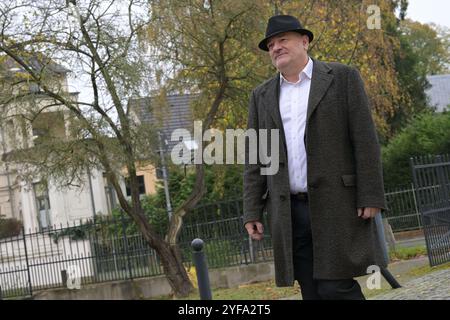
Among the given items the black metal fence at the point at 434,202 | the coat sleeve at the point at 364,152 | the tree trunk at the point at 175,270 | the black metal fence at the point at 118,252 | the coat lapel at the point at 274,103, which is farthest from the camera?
the black metal fence at the point at 118,252

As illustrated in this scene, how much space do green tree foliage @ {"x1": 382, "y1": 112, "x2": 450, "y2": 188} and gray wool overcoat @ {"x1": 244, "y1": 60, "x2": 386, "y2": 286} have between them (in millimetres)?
21401

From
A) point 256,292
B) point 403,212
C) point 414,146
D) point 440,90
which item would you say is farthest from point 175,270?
point 440,90

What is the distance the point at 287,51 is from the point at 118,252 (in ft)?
49.3

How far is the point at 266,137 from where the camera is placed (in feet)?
16.1

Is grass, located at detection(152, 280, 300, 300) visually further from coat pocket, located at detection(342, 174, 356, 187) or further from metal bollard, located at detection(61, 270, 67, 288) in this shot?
coat pocket, located at detection(342, 174, 356, 187)

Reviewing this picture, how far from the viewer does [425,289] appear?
9164 mm

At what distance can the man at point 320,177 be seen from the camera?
4633 millimetres

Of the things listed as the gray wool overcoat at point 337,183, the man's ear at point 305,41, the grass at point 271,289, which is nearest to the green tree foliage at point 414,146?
the grass at point 271,289

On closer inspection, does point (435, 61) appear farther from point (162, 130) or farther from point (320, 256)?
point (320, 256)

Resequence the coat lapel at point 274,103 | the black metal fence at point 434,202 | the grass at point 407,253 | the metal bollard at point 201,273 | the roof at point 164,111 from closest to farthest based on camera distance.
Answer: the coat lapel at point 274,103 → the metal bollard at point 201,273 → the black metal fence at point 434,202 → the grass at point 407,253 → the roof at point 164,111

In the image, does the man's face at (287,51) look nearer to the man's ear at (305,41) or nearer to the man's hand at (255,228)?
the man's ear at (305,41)
